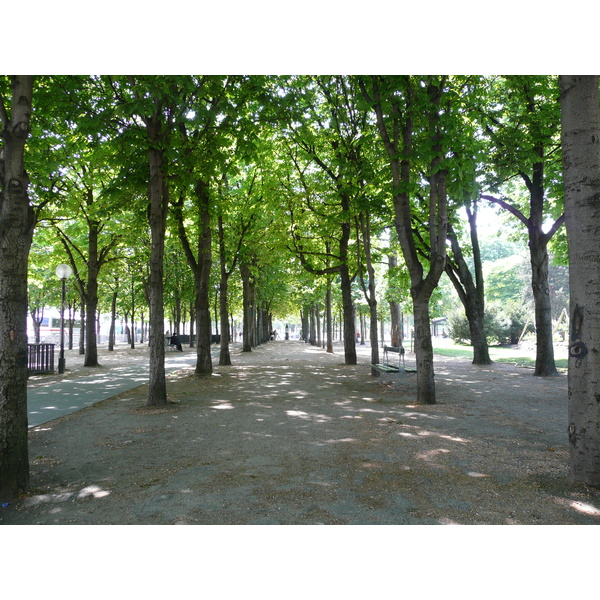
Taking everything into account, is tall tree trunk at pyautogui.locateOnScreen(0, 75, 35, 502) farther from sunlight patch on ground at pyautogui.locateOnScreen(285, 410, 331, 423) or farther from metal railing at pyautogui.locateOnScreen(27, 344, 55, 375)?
metal railing at pyautogui.locateOnScreen(27, 344, 55, 375)

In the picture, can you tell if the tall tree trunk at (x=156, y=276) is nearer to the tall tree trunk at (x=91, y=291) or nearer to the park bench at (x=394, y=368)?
the park bench at (x=394, y=368)

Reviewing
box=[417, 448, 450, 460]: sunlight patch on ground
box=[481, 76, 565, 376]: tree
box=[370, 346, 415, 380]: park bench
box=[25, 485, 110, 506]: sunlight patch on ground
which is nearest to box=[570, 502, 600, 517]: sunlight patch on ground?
box=[417, 448, 450, 460]: sunlight patch on ground

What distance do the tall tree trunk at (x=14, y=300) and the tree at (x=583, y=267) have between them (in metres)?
5.71

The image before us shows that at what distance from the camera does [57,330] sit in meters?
67.2

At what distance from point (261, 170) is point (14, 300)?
562 inches

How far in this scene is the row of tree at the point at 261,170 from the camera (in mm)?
4501

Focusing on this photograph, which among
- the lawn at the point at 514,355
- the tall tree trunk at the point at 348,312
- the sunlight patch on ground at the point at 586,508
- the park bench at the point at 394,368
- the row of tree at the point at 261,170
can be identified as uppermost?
the row of tree at the point at 261,170

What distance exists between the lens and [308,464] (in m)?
4.95

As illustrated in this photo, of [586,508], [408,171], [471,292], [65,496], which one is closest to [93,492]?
[65,496]

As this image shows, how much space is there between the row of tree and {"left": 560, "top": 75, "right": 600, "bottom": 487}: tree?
3556mm

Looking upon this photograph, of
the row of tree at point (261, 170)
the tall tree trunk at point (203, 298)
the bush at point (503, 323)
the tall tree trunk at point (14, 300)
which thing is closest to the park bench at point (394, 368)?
the row of tree at point (261, 170)

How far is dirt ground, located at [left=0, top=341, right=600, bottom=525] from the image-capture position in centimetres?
365

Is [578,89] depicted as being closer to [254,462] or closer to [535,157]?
[254,462]

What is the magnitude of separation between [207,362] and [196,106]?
29.7ft
